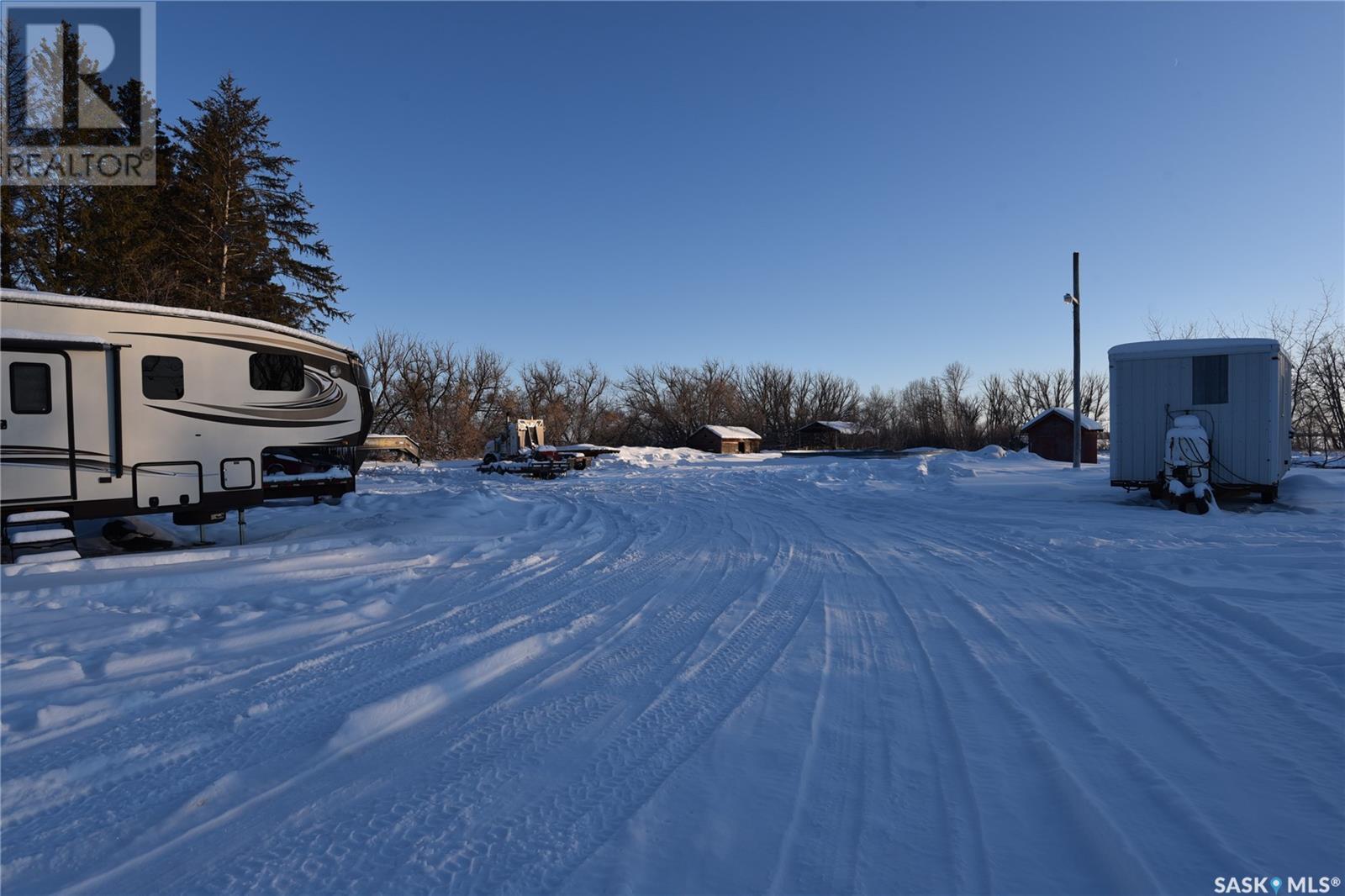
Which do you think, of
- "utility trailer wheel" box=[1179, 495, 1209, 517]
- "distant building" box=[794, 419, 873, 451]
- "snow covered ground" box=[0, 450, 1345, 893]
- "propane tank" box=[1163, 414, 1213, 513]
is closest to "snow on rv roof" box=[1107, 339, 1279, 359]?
"propane tank" box=[1163, 414, 1213, 513]

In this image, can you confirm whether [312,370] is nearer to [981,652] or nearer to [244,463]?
[244,463]

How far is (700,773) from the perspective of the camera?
2.87 metres

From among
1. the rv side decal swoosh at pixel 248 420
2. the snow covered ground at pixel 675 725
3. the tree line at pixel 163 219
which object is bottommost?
the snow covered ground at pixel 675 725

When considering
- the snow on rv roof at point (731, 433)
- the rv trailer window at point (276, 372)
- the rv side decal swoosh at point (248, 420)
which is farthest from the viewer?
the snow on rv roof at point (731, 433)

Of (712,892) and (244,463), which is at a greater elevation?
(244,463)

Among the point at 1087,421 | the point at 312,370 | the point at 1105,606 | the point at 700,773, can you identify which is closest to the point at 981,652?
the point at 1105,606

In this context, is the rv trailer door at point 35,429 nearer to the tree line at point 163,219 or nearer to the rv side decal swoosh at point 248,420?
the rv side decal swoosh at point 248,420

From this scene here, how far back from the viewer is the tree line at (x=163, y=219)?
18.8m

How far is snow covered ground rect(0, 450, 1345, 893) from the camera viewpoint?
232 centimetres

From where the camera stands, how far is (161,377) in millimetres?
8312

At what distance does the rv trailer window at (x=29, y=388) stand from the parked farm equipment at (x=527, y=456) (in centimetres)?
1864

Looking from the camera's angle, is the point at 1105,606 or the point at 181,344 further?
the point at 181,344

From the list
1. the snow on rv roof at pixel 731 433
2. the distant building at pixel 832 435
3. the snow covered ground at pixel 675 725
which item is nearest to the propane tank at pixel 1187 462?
the snow covered ground at pixel 675 725

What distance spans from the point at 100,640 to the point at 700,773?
475cm
